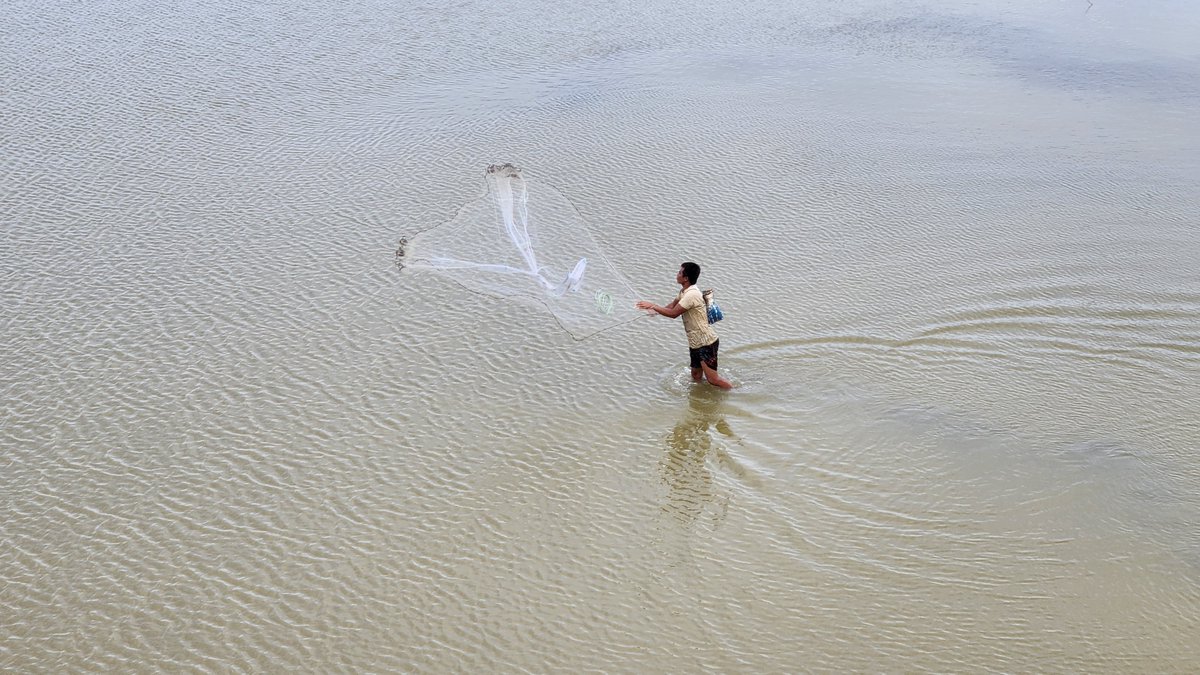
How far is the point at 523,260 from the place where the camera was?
900cm

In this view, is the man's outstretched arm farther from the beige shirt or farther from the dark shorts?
the dark shorts

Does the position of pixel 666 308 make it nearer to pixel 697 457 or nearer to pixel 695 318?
pixel 695 318

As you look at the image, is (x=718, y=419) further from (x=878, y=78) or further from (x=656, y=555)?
(x=878, y=78)

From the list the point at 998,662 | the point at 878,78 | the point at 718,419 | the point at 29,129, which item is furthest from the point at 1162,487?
the point at 29,129

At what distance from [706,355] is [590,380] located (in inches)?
39.5

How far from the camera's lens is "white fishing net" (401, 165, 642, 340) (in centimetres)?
873

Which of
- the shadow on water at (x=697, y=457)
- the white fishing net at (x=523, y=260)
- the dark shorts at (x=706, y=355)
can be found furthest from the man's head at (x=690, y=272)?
the shadow on water at (x=697, y=457)

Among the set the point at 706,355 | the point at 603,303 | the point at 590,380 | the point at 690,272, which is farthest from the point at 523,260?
the point at 706,355

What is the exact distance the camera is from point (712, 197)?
12219 mm

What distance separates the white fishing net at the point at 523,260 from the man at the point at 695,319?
571 millimetres

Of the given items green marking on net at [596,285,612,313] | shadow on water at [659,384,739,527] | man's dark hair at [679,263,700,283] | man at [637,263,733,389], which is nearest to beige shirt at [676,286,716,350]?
man at [637,263,733,389]

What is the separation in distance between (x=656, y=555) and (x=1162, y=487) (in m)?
3.65

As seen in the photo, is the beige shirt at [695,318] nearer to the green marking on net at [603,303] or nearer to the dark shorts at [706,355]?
the dark shorts at [706,355]

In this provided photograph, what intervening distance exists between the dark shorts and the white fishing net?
2.35 ft
